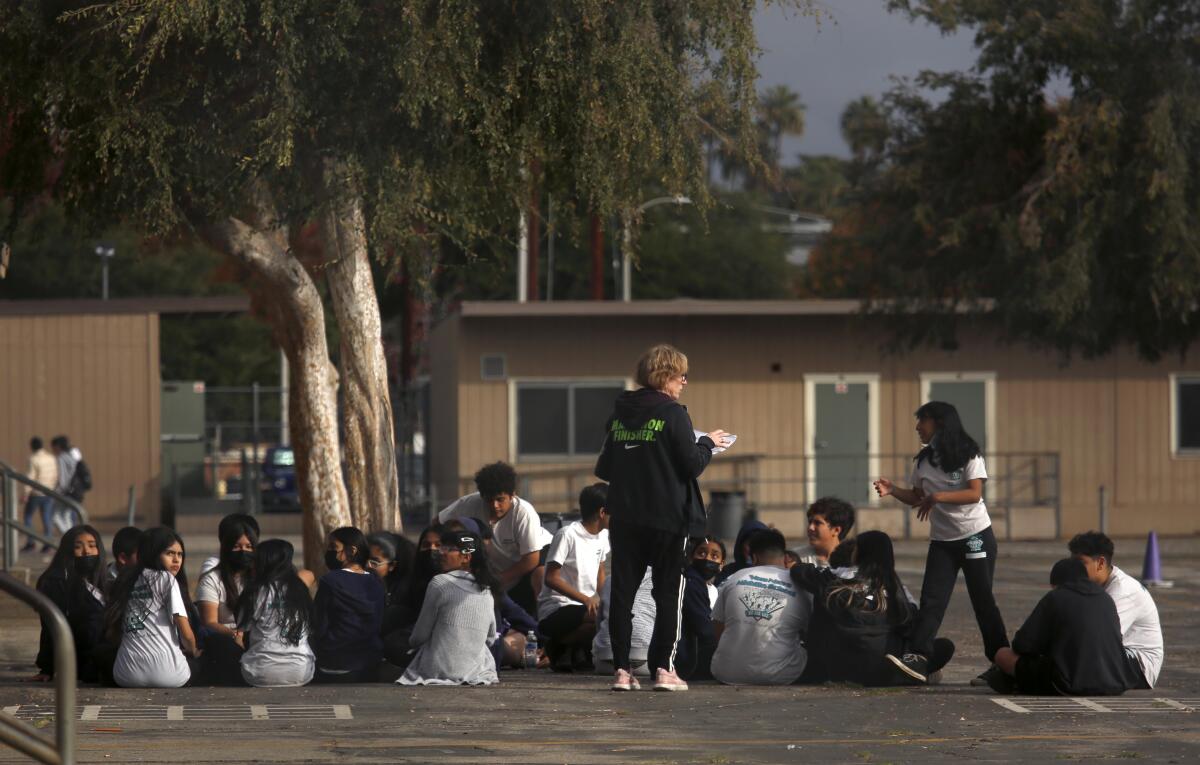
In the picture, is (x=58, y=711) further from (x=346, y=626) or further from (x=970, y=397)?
(x=970, y=397)

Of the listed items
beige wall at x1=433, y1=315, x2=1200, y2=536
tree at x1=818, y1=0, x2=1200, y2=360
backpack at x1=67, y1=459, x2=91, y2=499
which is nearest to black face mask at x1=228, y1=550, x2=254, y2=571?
tree at x1=818, y1=0, x2=1200, y2=360

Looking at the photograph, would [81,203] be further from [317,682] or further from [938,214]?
[938,214]

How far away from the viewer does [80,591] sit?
1012 centimetres

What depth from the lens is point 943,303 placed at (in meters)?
23.8

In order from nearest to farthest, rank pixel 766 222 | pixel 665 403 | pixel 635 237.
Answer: pixel 665 403, pixel 635 237, pixel 766 222

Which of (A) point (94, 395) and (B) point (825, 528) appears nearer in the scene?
(B) point (825, 528)

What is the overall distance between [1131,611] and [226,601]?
16.5ft

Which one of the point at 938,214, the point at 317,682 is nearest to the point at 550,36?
the point at 317,682

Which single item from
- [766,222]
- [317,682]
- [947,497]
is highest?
[766,222]

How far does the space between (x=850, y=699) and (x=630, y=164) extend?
4.90 meters

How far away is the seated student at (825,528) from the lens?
395 inches

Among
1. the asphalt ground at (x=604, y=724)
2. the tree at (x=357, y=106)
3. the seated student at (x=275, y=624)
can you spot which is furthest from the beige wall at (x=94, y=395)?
the seated student at (x=275, y=624)

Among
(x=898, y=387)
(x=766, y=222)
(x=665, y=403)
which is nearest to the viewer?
(x=665, y=403)

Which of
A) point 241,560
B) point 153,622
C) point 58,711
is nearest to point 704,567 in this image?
point 241,560
